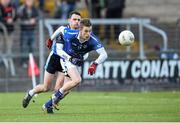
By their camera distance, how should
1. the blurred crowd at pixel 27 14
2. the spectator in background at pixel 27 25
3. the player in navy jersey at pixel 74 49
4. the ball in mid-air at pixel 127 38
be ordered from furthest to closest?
the blurred crowd at pixel 27 14 < the spectator in background at pixel 27 25 < the ball in mid-air at pixel 127 38 < the player in navy jersey at pixel 74 49

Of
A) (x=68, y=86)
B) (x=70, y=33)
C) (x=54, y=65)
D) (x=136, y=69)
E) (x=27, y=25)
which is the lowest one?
(x=136, y=69)

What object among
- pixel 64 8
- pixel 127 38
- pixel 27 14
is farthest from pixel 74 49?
pixel 64 8

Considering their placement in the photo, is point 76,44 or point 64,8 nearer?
point 76,44

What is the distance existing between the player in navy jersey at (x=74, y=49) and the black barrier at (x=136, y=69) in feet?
27.4

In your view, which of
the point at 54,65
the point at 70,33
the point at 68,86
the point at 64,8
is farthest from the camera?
the point at 64,8

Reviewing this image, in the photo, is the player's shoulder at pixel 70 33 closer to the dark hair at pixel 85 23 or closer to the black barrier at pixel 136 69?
the dark hair at pixel 85 23

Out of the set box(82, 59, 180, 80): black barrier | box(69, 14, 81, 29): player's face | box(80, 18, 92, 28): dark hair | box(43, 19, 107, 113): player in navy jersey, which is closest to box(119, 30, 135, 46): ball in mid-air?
box(43, 19, 107, 113): player in navy jersey

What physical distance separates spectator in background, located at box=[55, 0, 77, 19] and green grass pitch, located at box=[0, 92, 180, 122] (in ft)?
19.6

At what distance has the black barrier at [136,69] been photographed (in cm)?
2619

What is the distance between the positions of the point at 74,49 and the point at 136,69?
8.82 metres

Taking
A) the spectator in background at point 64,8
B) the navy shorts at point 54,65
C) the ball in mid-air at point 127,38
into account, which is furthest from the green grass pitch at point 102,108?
the spectator in background at point 64,8

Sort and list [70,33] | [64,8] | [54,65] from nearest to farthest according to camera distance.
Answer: [70,33], [54,65], [64,8]

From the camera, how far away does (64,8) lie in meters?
29.4

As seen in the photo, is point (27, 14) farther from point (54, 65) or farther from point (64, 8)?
point (54, 65)
